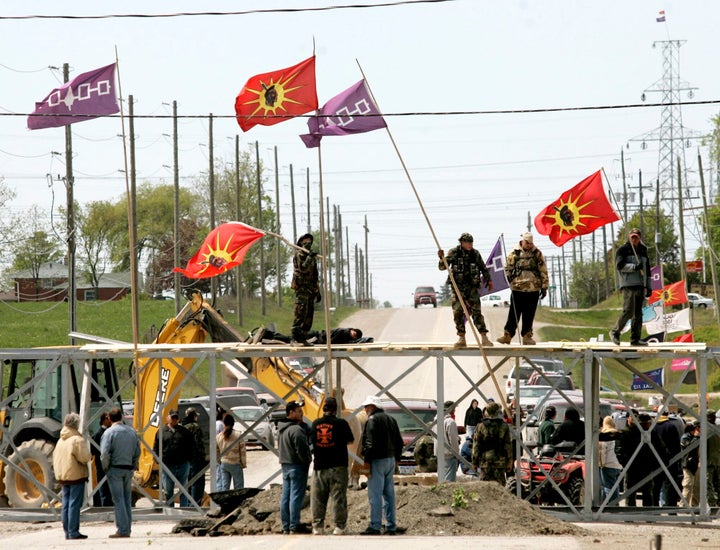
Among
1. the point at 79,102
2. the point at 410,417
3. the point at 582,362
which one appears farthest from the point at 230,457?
the point at 79,102

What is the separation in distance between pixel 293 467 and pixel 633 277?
6100 millimetres

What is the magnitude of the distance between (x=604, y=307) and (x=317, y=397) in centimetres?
6480

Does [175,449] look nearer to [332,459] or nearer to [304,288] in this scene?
[304,288]

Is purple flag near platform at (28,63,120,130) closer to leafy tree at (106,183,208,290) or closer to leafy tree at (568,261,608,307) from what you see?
leafy tree at (106,183,208,290)

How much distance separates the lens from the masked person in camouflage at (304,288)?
63.2 feet

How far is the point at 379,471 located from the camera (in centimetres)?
1625

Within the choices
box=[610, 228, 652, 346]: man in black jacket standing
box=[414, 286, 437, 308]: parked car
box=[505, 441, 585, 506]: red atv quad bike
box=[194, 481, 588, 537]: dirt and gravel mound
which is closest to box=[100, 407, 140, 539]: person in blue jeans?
box=[194, 481, 588, 537]: dirt and gravel mound

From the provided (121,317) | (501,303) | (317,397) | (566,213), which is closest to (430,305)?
(501,303)

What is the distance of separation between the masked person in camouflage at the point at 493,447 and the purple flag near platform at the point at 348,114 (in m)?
5.32

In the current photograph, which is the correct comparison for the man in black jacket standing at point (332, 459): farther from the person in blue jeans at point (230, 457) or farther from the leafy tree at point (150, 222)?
the leafy tree at point (150, 222)

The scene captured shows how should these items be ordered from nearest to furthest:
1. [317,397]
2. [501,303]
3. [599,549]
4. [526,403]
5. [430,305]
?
1. [599,549]
2. [317,397]
3. [526,403]
4. [501,303]
5. [430,305]

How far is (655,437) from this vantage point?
19.5 metres

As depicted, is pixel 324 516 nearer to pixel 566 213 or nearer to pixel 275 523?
pixel 275 523

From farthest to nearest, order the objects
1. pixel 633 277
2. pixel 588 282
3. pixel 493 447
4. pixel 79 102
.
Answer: pixel 588 282, pixel 79 102, pixel 633 277, pixel 493 447
